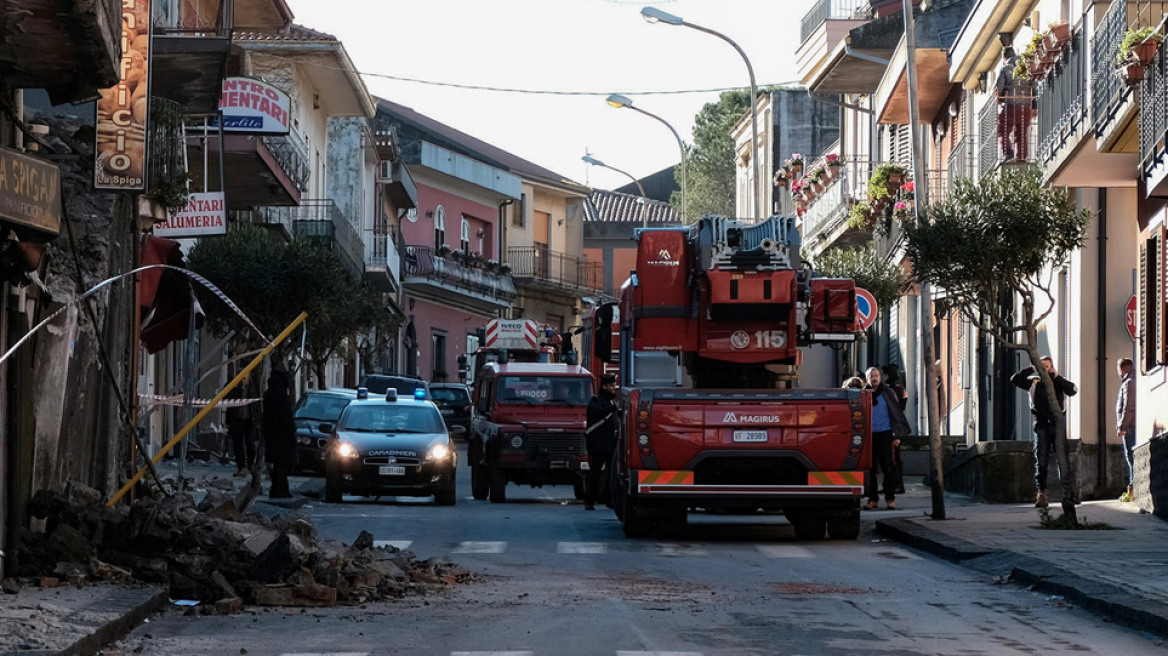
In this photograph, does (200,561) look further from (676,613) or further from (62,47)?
(62,47)

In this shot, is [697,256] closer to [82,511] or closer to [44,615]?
[82,511]

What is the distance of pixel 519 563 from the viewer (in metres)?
16.5

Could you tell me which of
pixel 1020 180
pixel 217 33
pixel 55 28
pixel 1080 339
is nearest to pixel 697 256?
pixel 1020 180

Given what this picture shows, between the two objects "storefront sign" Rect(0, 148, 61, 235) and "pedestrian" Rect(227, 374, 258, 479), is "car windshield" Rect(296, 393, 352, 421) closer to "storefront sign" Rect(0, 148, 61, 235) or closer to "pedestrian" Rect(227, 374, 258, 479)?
"pedestrian" Rect(227, 374, 258, 479)

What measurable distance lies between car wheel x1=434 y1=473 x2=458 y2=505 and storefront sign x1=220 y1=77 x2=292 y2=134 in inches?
209

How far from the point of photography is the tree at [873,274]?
119 ft

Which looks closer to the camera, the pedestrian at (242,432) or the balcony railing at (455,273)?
the pedestrian at (242,432)

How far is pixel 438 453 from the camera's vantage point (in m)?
26.1

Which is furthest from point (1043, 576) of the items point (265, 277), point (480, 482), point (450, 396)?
point (450, 396)

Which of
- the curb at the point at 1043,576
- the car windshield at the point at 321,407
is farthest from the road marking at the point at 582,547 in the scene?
the car windshield at the point at 321,407

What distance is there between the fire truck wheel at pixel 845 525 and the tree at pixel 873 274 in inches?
642

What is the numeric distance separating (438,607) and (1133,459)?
12.6 meters

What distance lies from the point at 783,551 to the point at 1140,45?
643 centimetres

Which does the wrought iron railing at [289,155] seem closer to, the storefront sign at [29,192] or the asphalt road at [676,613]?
the asphalt road at [676,613]
